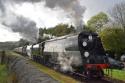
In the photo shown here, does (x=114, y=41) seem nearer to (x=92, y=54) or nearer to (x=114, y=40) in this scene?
(x=114, y=40)

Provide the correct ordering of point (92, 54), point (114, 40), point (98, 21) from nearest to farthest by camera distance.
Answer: point (92, 54)
point (114, 40)
point (98, 21)

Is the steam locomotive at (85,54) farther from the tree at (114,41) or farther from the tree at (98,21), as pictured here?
the tree at (98,21)

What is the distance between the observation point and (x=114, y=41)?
63812 mm

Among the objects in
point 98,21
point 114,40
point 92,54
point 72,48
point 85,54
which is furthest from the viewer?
point 98,21

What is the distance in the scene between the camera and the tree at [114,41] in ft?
208

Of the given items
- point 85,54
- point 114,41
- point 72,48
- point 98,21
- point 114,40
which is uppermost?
point 98,21

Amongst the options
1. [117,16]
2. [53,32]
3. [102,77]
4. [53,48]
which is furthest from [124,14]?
[53,32]

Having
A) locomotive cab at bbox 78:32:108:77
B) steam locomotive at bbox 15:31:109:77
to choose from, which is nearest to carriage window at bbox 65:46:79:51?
steam locomotive at bbox 15:31:109:77

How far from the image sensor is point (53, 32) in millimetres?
125625

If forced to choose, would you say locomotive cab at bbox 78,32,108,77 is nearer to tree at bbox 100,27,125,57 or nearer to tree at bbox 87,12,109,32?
tree at bbox 100,27,125,57

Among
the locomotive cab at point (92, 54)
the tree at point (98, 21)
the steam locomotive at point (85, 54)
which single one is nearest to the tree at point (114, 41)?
the tree at point (98, 21)

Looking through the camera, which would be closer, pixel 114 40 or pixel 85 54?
pixel 85 54

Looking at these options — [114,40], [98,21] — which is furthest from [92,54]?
[98,21]

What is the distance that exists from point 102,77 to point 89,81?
6.19 feet
